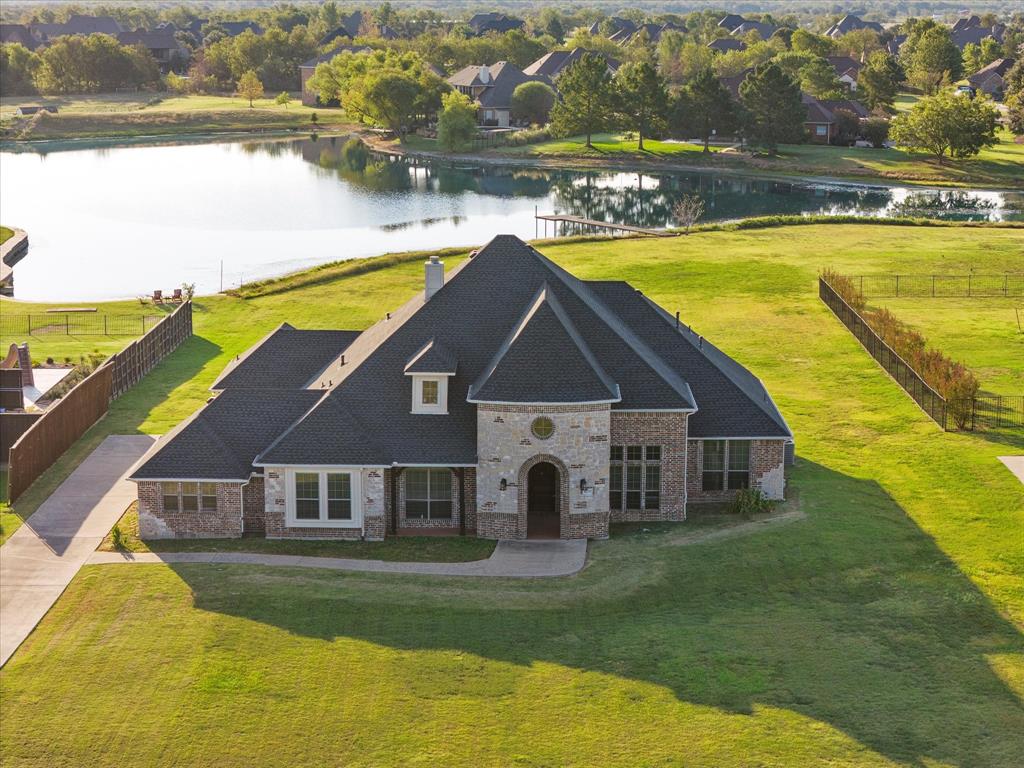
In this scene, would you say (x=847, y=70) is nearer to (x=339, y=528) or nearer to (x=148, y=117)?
(x=148, y=117)

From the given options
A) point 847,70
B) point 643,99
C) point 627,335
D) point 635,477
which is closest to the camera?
point 635,477

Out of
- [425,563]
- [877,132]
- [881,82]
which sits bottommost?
[425,563]

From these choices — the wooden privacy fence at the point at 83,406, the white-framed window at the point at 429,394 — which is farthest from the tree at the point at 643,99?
the white-framed window at the point at 429,394

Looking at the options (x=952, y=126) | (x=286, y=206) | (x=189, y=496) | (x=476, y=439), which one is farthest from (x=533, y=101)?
(x=189, y=496)

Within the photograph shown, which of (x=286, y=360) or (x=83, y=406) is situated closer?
(x=286, y=360)

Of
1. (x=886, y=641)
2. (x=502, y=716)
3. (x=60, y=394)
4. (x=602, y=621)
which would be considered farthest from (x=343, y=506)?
(x=60, y=394)

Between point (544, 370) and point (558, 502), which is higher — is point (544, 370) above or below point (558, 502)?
above

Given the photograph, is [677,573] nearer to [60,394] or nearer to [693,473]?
[693,473]

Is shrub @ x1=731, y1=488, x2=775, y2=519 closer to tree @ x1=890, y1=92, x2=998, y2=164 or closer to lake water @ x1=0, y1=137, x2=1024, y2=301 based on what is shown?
lake water @ x1=0, y1=137, x2=1024, y2=301
